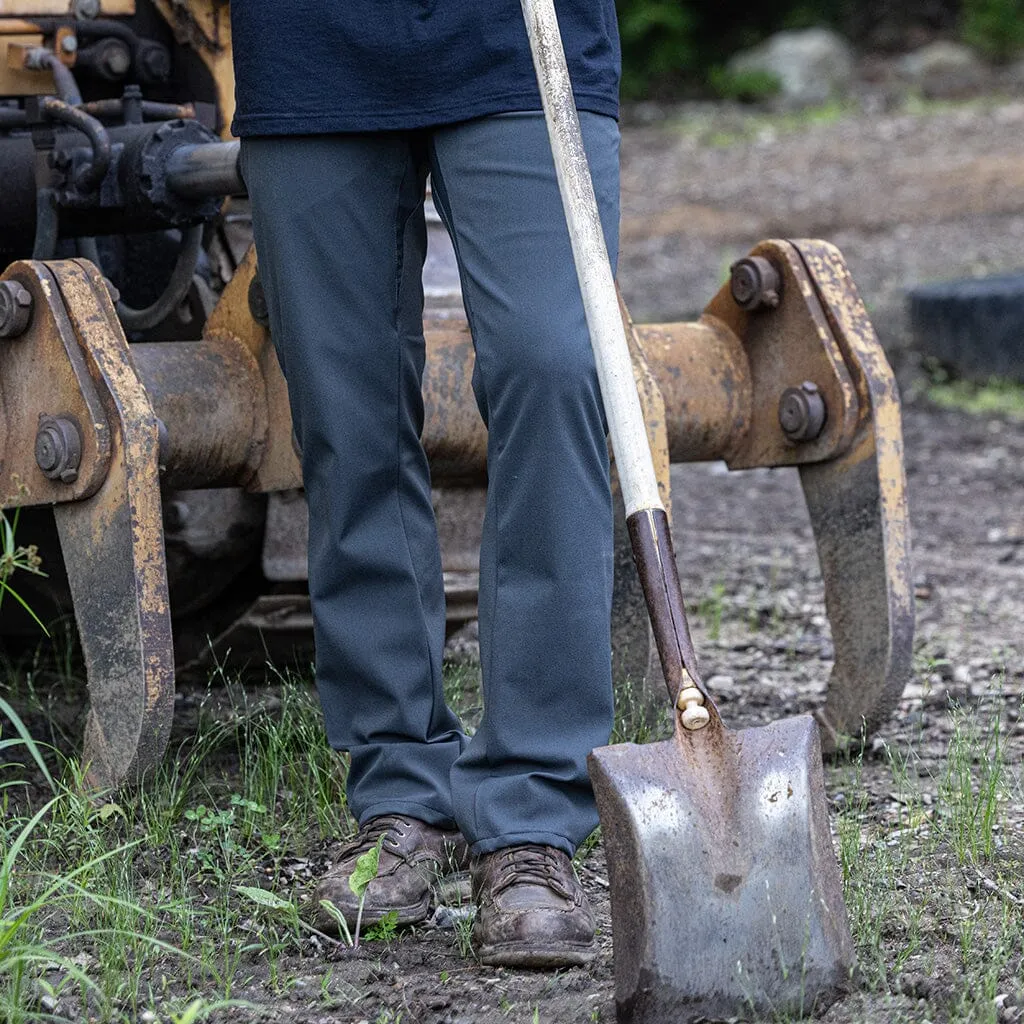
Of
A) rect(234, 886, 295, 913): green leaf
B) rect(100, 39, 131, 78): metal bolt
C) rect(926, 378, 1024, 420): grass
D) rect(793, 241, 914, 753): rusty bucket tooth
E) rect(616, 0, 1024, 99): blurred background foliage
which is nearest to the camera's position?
rect(234, 886, 295, 913): green leaf

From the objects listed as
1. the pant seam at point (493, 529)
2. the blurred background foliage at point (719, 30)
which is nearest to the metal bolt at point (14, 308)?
the pant seam at point (493, 529)

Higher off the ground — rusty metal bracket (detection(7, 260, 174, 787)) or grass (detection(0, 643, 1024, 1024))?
rusty metal bracket (detection(7, 260, 174, 787))

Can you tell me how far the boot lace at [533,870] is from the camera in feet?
7.09

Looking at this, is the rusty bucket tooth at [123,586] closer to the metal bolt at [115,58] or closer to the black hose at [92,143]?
the black hose at [92,143]

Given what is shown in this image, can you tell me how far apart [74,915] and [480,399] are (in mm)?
891

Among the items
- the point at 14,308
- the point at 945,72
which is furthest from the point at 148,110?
the point at 945,72

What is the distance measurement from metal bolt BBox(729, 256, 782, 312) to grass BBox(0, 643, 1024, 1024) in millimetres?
771

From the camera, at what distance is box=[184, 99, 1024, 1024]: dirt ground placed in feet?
6.93

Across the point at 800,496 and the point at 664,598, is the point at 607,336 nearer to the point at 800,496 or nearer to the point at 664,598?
the point at 664,598

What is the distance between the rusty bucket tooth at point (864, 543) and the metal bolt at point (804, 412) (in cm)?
7

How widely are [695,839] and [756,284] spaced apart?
1392 millimetres

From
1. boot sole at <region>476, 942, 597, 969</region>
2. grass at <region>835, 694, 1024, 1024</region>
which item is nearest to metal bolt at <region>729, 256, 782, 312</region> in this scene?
grass at <region>835, 694, 1024, 1024</region>

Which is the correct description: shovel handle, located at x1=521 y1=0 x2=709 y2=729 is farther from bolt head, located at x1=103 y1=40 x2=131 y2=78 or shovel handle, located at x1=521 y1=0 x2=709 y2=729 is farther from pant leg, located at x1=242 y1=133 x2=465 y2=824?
bolt head, located at x1=103 y1=40 x2=131 y2=78

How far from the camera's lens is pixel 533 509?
2221mm
